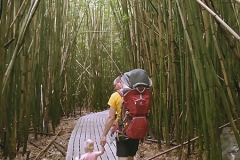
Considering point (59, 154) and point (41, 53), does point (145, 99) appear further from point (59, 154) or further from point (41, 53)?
point (41, 53)

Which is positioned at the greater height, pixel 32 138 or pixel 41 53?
pixel 41 53

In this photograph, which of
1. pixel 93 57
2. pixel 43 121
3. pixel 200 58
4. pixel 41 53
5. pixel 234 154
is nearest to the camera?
pixel 200 58

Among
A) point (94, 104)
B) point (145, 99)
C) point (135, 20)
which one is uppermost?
point (135, 20)

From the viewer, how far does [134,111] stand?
6.23 ft

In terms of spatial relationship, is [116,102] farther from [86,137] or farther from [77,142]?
[86,137]

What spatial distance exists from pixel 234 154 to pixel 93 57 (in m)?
5.46

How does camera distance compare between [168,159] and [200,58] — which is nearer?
[200,58]

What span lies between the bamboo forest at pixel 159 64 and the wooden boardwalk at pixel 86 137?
45cm

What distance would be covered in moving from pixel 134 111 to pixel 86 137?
187 cm

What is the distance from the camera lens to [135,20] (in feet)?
11.1

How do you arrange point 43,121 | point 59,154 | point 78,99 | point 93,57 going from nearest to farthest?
point 59,154
point 43,121
point 93,57
point 78,99

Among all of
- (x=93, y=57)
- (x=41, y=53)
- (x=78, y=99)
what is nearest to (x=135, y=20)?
(x=41, y=53)

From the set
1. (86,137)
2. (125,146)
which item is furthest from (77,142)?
(125,146)

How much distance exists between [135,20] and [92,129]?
166cm
